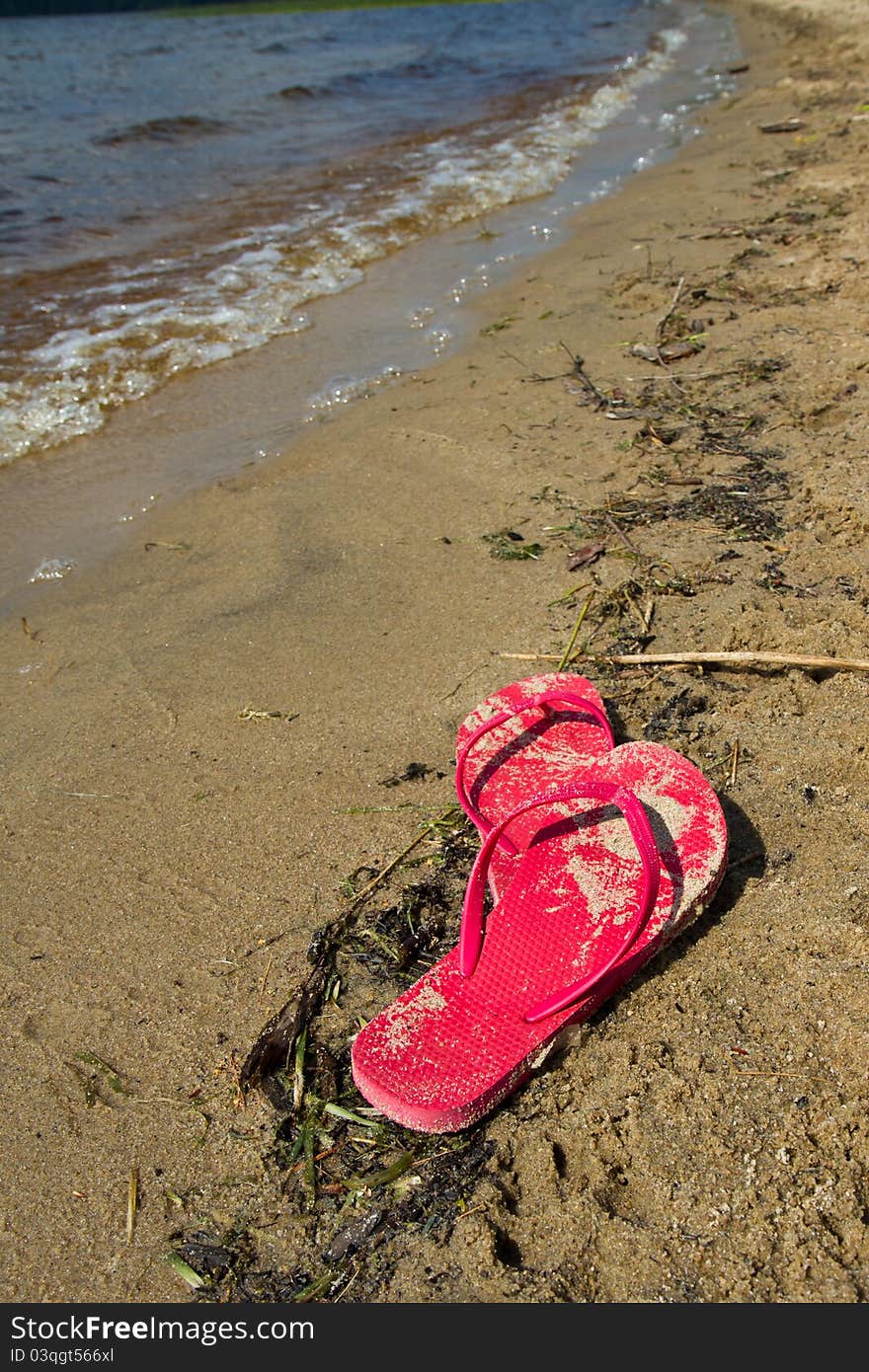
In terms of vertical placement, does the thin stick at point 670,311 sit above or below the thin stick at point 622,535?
above

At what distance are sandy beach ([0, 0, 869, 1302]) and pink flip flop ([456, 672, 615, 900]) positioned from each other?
97mm

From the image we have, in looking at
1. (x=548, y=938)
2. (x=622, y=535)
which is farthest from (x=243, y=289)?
(x=548, y=938)

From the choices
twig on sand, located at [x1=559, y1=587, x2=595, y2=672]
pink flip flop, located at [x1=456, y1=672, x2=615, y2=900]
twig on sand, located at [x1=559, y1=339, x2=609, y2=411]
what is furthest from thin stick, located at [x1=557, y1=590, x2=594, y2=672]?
twig on sand, located at [x1=559, y1=339, x2=609, y2=411]

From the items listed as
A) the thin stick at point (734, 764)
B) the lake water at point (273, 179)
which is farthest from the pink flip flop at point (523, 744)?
the lake water at point (273, 179)

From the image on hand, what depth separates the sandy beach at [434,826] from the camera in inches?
52.7

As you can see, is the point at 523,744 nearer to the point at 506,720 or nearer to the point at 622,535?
the point at 506,720

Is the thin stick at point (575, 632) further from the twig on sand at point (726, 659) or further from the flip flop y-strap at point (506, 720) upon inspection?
the flip flop y-strap at point (506, 720)

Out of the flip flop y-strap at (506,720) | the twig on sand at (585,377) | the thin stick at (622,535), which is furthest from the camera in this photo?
the twig on sand at (585,377)

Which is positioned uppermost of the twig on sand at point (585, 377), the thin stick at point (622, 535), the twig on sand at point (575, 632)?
the twig on sand at point (585, 377)

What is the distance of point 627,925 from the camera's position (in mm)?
1636

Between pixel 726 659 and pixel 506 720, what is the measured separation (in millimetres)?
559

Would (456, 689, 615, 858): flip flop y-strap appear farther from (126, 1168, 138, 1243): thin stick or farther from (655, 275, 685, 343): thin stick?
(655, 275, 685, 343): thin stick

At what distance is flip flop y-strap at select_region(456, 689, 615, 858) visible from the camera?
1.85 m

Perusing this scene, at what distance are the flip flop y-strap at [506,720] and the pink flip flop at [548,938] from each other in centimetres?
7
